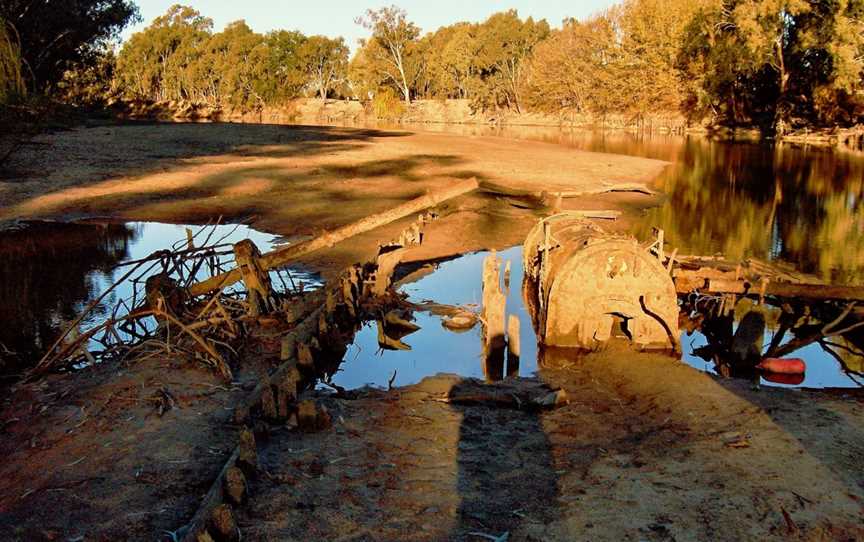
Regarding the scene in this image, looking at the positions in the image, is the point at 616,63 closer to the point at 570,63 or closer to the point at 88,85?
the point at 570,63

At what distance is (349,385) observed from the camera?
34.7 ft

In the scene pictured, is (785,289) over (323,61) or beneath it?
beneath

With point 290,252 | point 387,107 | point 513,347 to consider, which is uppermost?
point 387,107

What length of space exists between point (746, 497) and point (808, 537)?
2.09 ft

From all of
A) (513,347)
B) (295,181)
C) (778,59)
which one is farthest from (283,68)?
(513,347)

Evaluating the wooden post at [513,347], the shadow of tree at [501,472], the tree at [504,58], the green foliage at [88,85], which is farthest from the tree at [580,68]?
the shadow of tree at [501,472]

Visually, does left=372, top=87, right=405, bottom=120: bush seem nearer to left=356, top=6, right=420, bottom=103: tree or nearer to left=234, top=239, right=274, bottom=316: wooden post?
left=356, top=6, right=420, bottom=103: tree

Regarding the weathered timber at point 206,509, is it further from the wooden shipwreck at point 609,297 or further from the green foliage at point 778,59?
the green foliage at point 778,59

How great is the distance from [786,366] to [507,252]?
9.68 m

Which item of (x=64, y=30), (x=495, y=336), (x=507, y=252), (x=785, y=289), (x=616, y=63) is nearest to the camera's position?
(x=495, y=336)

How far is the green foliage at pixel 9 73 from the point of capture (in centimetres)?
1340

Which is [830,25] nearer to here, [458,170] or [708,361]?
[458,170]

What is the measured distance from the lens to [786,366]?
11039 millimetres

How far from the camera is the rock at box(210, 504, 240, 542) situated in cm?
541
